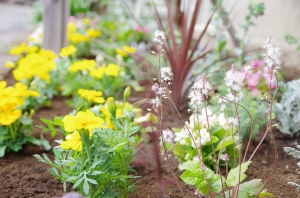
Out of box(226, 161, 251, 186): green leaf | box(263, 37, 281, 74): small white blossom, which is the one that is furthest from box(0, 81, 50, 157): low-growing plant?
box(263, 37, 281, 74): small white blossom

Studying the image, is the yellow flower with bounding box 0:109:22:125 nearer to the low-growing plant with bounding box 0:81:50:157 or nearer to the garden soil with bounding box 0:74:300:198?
the low-growing plant with bounding box 0:81:50:157

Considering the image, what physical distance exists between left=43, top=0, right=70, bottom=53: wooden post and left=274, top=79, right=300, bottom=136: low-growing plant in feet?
5.91

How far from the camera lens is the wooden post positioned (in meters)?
2.91

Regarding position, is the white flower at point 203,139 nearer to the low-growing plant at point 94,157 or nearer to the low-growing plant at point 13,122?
the low-growing plant at point 94,157

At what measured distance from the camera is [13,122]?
1.74m

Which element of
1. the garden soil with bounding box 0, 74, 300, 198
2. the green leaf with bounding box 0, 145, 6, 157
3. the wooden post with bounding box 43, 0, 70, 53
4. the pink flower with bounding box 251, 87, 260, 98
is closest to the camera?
the garden soil with bounding box 0, 74, 300, 198

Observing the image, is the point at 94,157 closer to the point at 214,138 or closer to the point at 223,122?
the point at 214,138

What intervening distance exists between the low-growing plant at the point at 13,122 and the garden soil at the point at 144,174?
56mm

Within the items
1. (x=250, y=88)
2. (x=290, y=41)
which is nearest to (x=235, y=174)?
(x=250, y=88)

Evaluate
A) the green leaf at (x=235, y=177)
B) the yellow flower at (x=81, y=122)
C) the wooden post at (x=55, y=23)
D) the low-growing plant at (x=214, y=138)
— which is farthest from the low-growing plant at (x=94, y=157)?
the wooden post at (x=55, y=23)

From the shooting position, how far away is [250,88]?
7.70 ft

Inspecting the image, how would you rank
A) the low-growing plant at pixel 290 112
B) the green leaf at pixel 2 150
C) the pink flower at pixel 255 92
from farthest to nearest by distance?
the pink flower at pixel 255 92 < the low-growing plant at pixel 290 112 < the green leaf at pixel 2 150

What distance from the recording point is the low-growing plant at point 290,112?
6.40 feet

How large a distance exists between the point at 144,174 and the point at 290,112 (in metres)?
0.89
